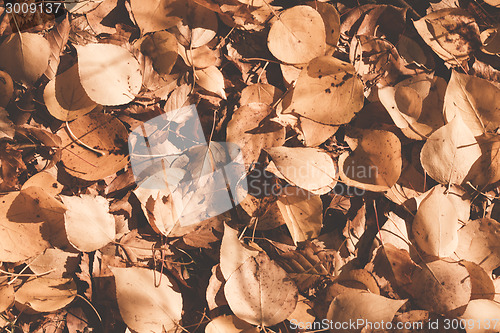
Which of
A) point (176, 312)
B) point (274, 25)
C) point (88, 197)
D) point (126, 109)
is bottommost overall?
point (176, 312)

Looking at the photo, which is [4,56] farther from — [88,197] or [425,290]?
[425,290]

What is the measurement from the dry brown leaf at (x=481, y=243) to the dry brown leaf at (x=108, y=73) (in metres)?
0.71

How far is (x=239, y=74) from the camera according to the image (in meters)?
0.78

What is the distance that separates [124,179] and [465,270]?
2.21 ft

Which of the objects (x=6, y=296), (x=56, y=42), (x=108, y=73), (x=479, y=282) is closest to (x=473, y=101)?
(x=479, y=282)

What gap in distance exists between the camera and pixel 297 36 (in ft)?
2.45

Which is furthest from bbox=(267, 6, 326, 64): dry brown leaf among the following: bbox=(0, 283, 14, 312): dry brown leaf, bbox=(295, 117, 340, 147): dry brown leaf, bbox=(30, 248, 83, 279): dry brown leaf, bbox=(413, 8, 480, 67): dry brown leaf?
bbox=(0, 283, 14, 312): dry brown leaf

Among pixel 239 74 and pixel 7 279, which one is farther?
pixel 239 74

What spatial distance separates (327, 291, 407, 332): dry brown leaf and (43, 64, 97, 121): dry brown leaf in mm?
588

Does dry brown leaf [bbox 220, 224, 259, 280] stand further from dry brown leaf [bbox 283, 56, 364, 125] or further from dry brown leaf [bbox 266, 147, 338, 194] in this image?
dry brown leaf [bbox 283, 56, 364, 125]

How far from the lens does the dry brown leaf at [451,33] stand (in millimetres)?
807

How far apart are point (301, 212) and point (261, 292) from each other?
6.5 inches

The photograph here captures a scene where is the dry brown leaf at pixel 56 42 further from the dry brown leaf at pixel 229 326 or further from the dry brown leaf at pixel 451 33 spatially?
the dry brown leaf at pixel 451 33

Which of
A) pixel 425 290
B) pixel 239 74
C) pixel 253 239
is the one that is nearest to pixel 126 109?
pixel 239 74
